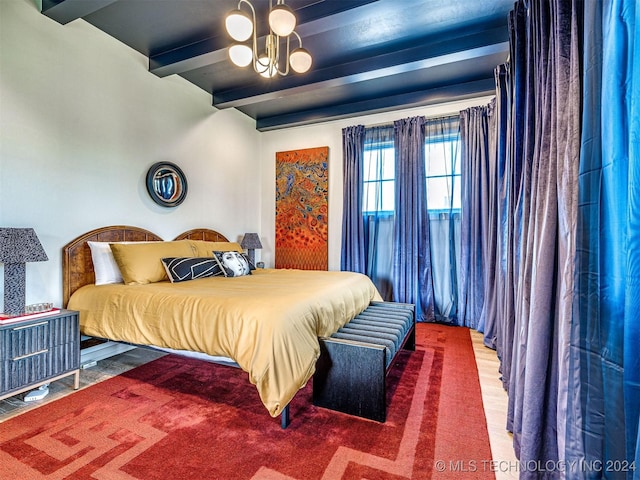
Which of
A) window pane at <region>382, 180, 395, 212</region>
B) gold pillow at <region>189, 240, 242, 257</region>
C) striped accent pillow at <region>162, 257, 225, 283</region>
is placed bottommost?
striped accent pillow at <region>162, 257, 225, 283</region>

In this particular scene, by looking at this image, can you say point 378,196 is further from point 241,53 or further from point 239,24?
point 239,24

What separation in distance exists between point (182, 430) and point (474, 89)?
4386 millimetres

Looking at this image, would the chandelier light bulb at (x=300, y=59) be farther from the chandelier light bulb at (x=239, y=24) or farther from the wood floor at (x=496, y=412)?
the wood floor at (x=496, y=412)

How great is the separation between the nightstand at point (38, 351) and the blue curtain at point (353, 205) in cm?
317

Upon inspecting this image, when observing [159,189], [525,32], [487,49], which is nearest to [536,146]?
[525,32]

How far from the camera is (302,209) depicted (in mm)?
4871

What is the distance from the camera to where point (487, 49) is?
2.81m

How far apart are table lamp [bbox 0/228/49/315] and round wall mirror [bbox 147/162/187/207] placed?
1353mm

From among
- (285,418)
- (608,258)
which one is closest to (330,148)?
(285,418)

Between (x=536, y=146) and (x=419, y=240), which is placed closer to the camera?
(x=536, y=146)

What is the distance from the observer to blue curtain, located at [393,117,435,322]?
4.07 meters

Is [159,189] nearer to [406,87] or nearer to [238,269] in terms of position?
[238,269]

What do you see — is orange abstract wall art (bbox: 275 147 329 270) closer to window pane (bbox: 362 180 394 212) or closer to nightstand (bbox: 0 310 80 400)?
window pane (bbox: 362 180 394 212)

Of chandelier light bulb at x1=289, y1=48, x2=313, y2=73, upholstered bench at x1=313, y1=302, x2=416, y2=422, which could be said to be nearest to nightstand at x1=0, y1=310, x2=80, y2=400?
upholstered bench at x1=313, y1=302, x2=416, y2=422
